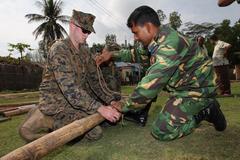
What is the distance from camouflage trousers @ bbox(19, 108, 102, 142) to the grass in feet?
0.67

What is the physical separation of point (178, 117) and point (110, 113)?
29.6 inches

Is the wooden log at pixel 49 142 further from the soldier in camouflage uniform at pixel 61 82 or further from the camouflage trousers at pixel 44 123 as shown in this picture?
the camouflage trousers at pixel 44 123

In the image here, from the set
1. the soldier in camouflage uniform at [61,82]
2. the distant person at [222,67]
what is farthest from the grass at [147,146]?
the distant person at [222,67]

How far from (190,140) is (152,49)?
1.38 metres

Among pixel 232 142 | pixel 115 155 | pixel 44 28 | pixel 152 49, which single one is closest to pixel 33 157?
pixel 115 155

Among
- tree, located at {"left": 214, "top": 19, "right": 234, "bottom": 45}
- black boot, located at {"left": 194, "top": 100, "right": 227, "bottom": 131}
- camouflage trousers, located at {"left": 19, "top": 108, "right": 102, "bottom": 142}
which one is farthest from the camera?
tree, located at {"left": 214, "top": 19, "right": 234, "bottom": 45}

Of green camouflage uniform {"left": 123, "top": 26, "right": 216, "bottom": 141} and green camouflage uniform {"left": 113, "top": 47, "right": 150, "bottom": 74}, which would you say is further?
green camouflage uniform {"left": 113, "top": 47, "right": 150, "bottom": 74}

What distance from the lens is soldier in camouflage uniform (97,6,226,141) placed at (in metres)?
3.24

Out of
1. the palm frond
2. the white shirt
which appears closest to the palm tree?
the palm frond

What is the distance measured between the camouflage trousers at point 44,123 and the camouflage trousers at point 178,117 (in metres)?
1.14

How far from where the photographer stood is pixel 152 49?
3467mm

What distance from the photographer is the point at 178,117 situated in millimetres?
3721

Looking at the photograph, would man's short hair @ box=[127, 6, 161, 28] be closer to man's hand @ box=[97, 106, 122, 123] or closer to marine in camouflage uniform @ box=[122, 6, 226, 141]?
marine in camouflage uniform @ box=[122, 6, 226, 141]

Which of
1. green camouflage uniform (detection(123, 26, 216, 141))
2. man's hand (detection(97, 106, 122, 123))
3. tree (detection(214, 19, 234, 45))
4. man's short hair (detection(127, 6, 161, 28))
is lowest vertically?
man's hand (detection(97, 106, 122, 123))
